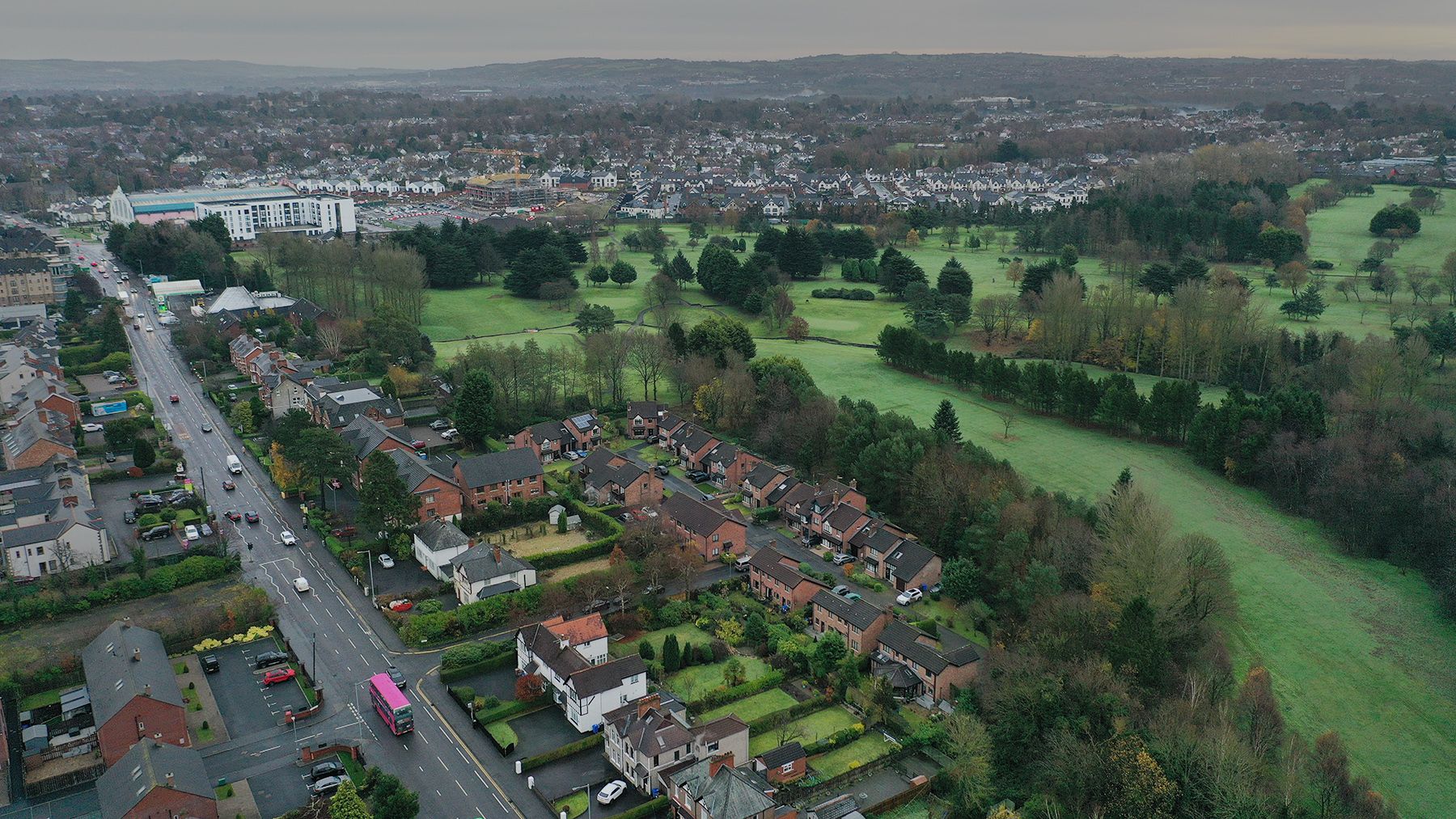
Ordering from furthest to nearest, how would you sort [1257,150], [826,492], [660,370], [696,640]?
[1257,150]
[660,370]
[826,492]
[696,640]

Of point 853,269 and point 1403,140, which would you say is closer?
point 853,269

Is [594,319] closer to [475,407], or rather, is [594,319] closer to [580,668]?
[475,407]

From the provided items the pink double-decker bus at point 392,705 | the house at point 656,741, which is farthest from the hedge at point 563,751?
the pink double-decker bus at point 392,705

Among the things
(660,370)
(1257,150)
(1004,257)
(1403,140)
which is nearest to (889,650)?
(660,370)

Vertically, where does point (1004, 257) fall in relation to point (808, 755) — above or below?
above

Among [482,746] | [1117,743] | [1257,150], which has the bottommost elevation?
[482,746]

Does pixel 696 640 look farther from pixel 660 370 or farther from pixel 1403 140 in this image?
pixel 1403 140

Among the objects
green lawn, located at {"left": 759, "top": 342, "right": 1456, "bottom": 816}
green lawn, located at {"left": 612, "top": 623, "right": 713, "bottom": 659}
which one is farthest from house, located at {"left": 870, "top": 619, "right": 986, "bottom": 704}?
green lawn, located at {"left": 759, "top": 342, "right": 1456, "bottom": 816}

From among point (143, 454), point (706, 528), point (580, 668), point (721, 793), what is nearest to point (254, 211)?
point (143, 454)
